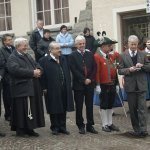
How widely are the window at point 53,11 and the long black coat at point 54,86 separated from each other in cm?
874

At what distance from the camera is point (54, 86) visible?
9.26 metres

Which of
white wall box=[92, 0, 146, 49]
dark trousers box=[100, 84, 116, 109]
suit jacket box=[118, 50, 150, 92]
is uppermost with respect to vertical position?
white wall box=[92, 0, 146, 49]

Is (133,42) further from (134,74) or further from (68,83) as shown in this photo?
(68,83)

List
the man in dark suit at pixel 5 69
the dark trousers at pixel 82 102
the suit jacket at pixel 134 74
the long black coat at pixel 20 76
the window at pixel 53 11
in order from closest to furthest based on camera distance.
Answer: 1. the long black coat at pixel 20 76
2. the suit jacket at pixel 134 74
3. the dark trousers at pixel 82 102
4. the man in dark suit at pixel 5 69
5. the window at pixel 53 11

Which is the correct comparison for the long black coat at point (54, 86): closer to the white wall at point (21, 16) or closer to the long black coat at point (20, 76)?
the long black coat at point (20, 76)

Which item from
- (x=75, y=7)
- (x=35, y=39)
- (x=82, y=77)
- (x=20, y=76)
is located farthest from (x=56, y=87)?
(x=75, y=7)

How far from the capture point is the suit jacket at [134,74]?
9.32 m

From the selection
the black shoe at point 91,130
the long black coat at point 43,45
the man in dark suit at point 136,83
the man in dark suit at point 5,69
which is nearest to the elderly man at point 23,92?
the man in dark suit at point 5,69

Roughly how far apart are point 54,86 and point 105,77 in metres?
1.03

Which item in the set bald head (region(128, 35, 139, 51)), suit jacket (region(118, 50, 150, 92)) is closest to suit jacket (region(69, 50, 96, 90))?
suit jacket (region(118, 50, 150, 92))

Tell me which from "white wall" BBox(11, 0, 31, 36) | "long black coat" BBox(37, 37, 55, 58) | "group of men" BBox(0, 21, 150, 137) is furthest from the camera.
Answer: "white wall" BBox(11, 0, 31, 36)

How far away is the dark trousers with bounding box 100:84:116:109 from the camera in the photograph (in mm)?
9633

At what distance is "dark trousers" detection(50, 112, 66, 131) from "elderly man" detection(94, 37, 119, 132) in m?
0.83

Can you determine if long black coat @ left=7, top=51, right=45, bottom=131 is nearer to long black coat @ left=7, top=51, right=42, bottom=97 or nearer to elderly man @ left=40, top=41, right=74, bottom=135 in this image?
long black coat @ left=7, top=51, right=42, bottom=97
